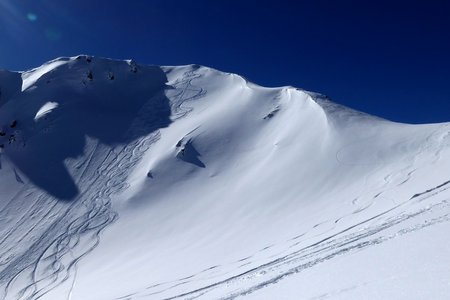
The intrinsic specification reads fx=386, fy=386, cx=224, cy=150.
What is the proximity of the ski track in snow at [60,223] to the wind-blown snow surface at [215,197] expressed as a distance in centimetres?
12

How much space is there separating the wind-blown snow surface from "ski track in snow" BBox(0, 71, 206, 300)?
12 centimetres

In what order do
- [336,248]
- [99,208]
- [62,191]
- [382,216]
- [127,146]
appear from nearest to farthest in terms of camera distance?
[336,248] → [382,216] → [99,208] → [62,191] → [127,146]

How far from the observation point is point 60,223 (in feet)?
81.6

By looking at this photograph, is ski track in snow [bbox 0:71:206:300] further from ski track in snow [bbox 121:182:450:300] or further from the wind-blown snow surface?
ski track in snow [bbox 121:182:450:300]

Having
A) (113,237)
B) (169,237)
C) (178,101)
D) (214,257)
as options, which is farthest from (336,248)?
(178,101)

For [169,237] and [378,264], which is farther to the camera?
[169,237]

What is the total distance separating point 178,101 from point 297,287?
3640cm

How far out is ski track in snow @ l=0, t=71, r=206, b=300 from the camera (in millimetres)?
20094

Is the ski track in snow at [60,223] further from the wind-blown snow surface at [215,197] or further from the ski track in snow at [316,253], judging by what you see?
the ski track in snow at [316,253]

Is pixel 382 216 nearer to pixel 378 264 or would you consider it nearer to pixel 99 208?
pixel 378 264

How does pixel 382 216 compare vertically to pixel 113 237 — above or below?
below

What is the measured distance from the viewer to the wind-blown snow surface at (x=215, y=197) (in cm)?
867

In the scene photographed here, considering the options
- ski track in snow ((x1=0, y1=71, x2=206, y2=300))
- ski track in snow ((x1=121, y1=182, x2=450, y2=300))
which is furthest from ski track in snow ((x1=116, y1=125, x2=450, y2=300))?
ski track in snow ((x1=0, y1=71, x2=206, y2=300))

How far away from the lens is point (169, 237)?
21.2 m
